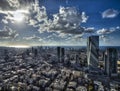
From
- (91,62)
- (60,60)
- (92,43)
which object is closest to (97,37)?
(92,43)

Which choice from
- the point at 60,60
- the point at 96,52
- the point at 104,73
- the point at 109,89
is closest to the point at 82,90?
the point at 109,89

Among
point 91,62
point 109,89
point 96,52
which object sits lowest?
point 109,89

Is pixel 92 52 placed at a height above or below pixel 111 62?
above

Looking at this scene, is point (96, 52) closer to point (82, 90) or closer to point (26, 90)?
point (82, 90)

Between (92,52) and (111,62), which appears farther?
(92,52)

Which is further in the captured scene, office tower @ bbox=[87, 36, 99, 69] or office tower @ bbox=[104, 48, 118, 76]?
office tower @ bbox=[87, 36, 99, 69]

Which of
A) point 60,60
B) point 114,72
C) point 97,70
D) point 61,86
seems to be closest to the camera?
point 61,86

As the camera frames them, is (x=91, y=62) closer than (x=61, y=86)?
No

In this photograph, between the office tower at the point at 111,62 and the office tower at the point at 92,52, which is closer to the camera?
the office tower at the point at 111,62

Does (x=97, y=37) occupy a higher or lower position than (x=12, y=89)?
higher

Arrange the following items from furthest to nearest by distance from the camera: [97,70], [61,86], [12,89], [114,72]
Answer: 1. [97,70]
2. [114,72]
3. [61,86]
4. [12,89]
